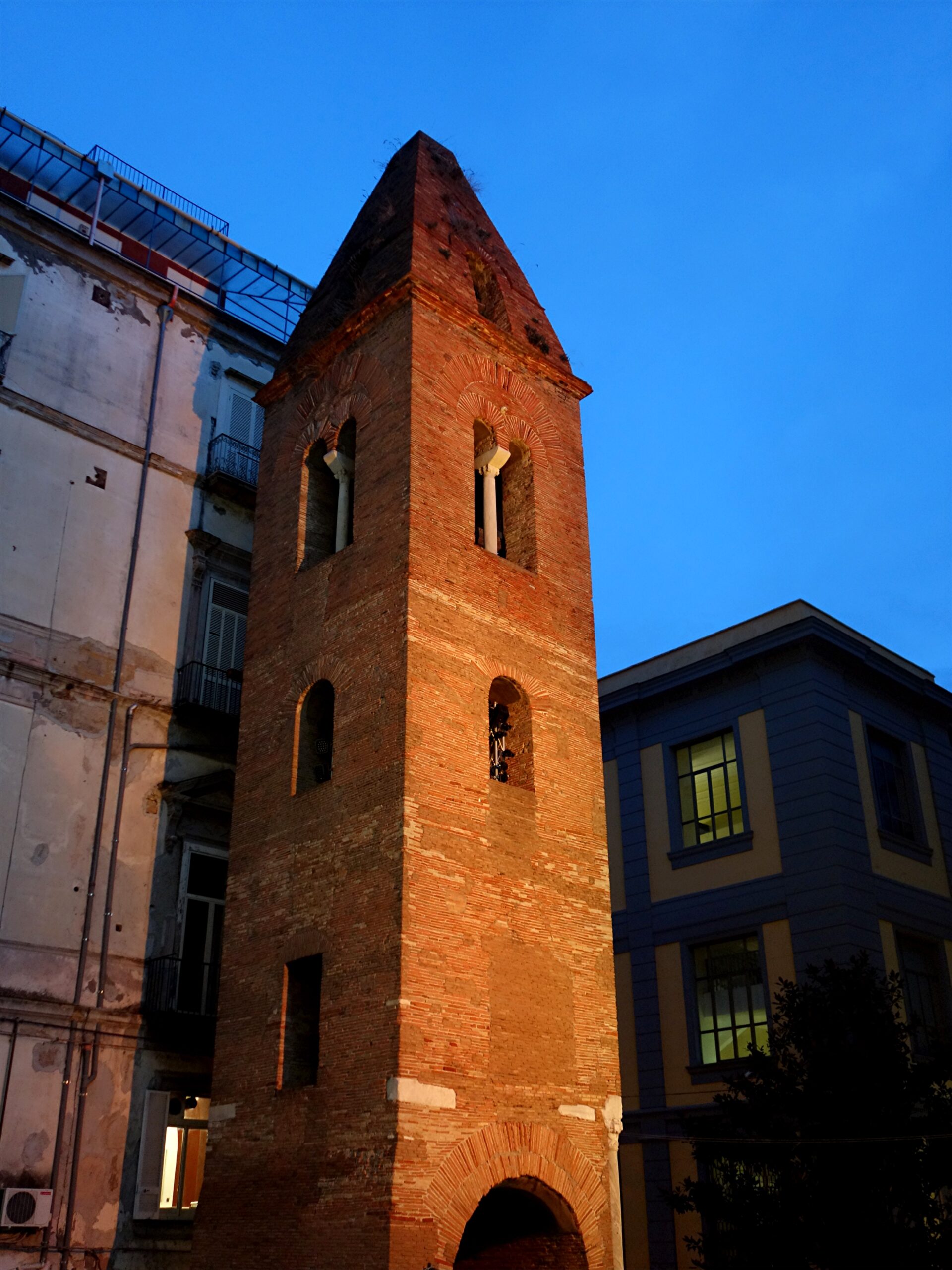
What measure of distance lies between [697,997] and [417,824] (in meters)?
9.83

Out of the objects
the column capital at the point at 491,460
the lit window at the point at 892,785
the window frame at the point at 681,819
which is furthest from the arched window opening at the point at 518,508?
the lit window at the point at 892,785

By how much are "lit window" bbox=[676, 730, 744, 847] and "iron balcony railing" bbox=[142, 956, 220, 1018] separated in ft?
30.8

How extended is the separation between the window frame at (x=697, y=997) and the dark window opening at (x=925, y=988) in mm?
2286

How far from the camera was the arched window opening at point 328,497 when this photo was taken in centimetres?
1819

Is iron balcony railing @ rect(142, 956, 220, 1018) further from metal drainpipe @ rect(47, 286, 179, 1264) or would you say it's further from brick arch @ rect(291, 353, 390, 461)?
brick arch @ rect(291, 353, 390, 461)

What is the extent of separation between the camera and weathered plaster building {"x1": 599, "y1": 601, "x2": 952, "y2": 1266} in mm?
20844

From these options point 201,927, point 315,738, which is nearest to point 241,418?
point 315,738

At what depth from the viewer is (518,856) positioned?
15508 mm

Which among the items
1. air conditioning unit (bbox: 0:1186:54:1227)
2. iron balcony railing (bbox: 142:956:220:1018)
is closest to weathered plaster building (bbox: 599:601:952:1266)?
iron balcony railing (bbox: 142:956:220:1018)

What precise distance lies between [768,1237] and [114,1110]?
8.03 metres

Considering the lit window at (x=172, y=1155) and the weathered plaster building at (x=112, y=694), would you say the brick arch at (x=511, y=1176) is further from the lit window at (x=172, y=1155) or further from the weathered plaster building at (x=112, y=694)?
the weathered plaster building at (x=112, y=694)

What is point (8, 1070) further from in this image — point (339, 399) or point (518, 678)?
point (339, 399)

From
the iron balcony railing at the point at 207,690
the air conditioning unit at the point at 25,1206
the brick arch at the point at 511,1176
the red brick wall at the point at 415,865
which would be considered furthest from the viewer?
the iron balcony railing at the point at 207,690

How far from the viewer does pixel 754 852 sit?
860 inches
